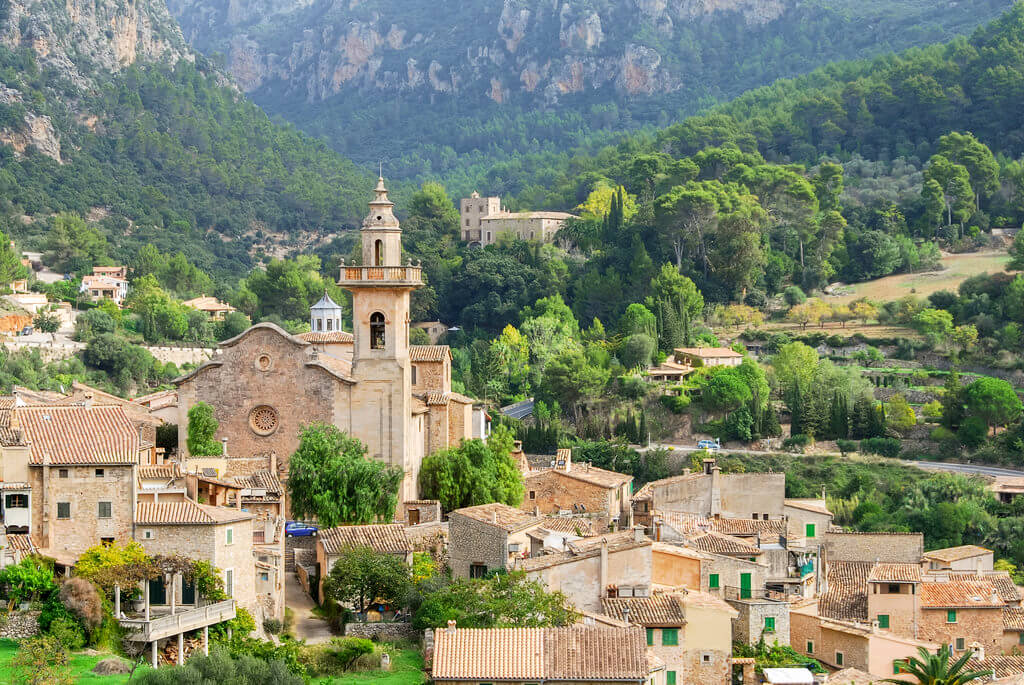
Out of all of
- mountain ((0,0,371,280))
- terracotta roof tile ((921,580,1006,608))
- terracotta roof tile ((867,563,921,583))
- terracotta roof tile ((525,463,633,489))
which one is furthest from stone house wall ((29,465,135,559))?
mountain ((0,0,371,280))

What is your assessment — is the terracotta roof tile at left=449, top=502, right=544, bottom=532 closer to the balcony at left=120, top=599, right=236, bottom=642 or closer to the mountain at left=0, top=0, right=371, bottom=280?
the balcony at left=120, top=599, right=236, bottom=642

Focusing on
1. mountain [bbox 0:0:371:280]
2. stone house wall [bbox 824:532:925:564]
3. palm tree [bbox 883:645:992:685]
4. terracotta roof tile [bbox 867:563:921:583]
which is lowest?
palm tree [bbox 883:645:992:685]

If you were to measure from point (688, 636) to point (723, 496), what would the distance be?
47.7 feet

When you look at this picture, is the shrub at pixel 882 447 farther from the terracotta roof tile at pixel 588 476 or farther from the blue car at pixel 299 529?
the blue car at pixel 299 529

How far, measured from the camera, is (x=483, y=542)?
3994cm

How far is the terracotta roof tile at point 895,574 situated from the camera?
41750mm

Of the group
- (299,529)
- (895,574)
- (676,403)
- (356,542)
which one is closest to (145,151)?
(676,403)

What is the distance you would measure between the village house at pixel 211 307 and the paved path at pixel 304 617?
195ft

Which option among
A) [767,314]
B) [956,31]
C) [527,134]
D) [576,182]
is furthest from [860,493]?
[527,134]

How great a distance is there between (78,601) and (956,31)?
145865 mm

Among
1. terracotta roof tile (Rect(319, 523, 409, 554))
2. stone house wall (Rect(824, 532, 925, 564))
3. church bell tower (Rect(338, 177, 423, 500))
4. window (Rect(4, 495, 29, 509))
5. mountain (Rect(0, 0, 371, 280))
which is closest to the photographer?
window (Rect(4, 495, 29, 509))

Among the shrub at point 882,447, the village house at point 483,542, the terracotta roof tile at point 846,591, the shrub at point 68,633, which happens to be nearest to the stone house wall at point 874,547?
the terracotta roof tile at point 846,591

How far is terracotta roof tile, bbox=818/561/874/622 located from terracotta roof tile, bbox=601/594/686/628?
602 cm

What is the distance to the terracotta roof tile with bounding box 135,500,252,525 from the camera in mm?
34750
